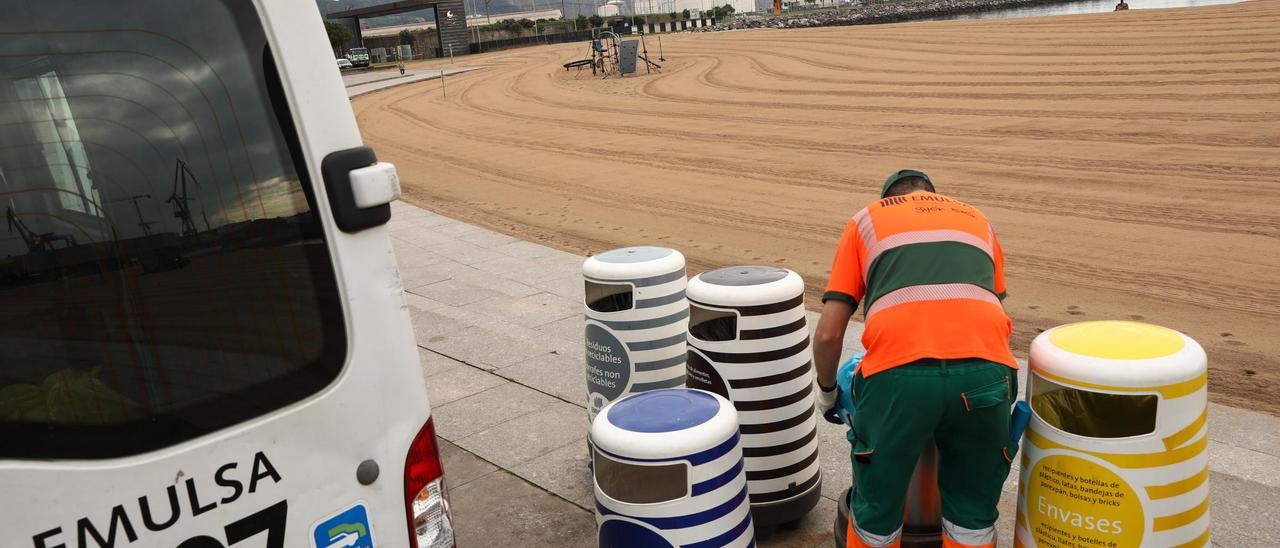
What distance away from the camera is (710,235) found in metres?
10.9

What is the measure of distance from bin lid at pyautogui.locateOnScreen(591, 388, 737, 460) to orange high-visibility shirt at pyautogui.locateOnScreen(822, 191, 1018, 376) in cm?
59

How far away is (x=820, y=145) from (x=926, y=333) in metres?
12.7

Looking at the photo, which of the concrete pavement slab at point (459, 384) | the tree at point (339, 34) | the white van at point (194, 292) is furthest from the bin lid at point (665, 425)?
the tree at point (339, 34)

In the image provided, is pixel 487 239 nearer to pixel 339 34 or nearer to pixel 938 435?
pixel 938 435

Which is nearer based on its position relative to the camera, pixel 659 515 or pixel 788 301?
pixel 659 515

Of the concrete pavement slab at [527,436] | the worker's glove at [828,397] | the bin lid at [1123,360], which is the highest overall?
the bin lid at [1123,360]

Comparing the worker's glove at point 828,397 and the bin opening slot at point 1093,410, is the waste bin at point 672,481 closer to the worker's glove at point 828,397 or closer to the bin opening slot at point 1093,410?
the worker's glove at point 828,397

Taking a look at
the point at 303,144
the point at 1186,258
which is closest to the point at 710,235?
the point at 1186,258

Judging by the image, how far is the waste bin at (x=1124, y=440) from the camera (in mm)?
2982

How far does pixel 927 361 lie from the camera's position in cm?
324

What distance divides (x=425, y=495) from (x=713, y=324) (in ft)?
5.73

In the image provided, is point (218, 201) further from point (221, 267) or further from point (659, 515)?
point (659, 515)

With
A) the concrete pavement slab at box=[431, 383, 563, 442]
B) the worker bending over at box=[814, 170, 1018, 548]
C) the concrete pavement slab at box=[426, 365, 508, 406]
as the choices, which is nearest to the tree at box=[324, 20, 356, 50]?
the concrete pavement slab at box=[426, 365, 508, 406]

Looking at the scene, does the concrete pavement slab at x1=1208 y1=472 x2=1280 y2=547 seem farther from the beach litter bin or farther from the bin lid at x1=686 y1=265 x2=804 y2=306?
the bin lid at x1=686 y1=265 x2=804 y2=306
